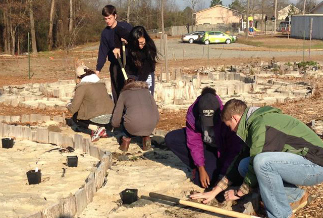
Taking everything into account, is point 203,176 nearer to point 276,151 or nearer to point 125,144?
point 276,151

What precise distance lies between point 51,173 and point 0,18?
29983 mm

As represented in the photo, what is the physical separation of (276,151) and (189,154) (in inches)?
53.0

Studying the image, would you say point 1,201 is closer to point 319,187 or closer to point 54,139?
point 54,139

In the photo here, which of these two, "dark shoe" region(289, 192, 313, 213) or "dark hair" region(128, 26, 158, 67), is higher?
"dark hair" region(128, 26, 158, 67)

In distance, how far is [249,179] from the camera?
13.8 ft

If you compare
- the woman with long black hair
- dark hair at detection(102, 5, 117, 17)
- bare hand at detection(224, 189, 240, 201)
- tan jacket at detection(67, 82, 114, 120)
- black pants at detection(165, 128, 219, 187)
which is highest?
dark hair at detection(102, 5, 117, 17)

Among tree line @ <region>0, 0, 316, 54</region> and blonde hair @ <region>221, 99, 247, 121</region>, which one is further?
tree line @ <region>0, 0, 316, 54</region>

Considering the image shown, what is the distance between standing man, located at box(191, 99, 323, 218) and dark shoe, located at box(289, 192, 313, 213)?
0.18m

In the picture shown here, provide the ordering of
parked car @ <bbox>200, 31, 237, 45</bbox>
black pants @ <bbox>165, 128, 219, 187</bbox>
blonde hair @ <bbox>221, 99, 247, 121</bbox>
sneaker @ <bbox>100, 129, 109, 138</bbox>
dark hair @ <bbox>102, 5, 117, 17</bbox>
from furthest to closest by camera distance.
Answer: parked car @ <bbox>200, 31, 237, 45</bbox>
dark hair @ <bbox>102, 5, 117, 17</bbox>
sneaker @ <bbox>100, 129, 109, 138</bbox>
black pants @ <bbox>165, 128, 219, 187</bbox>
blonde hair @ <bbox>221, 99, 247, 121</bbox>

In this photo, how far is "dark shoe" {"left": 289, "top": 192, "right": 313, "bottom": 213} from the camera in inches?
168

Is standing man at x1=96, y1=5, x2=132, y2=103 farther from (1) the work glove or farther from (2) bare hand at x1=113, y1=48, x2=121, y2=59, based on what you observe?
(1) the work glove

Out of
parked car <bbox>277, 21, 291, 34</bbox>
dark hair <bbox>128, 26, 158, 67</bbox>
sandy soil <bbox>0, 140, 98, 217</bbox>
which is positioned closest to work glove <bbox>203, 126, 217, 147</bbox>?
sandy soil <bbox>0, 140, 98, 217</bbox>

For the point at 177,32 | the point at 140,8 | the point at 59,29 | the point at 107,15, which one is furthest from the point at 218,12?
the point at 107,15

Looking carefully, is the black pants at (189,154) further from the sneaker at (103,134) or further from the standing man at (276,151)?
the sneaker at (103,134)
